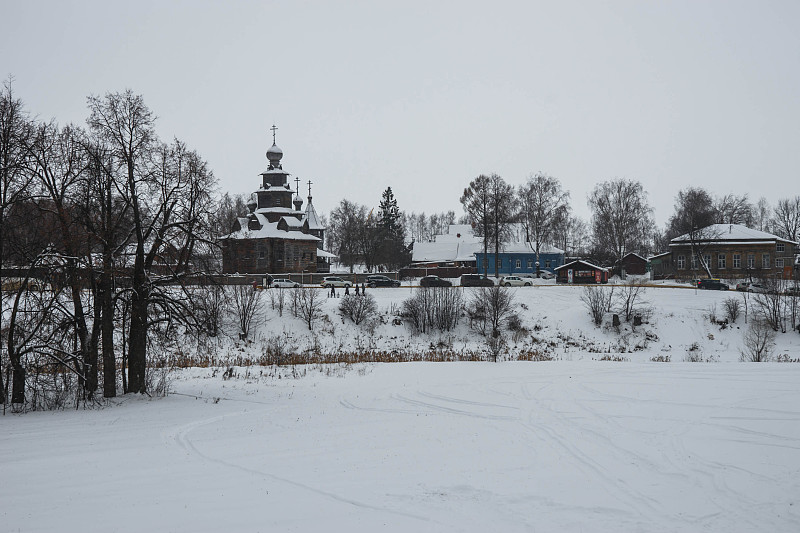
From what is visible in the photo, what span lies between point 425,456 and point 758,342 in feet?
91.8

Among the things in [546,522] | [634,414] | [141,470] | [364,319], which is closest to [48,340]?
[141,470]

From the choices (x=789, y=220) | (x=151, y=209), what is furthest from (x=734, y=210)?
(x=151, y=209)

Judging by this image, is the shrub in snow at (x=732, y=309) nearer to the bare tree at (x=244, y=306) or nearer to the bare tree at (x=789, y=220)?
the bare tree at (x=244, y=306)

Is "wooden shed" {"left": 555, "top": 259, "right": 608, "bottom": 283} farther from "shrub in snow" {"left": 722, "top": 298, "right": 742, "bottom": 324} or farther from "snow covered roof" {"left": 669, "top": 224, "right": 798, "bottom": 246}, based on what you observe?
"shrub in snow" {"left": 722, "top": 298, "right": 742, "bottom": 324}

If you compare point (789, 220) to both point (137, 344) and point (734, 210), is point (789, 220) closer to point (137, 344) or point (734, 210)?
point (734, 210)

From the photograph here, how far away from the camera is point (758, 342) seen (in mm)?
31094

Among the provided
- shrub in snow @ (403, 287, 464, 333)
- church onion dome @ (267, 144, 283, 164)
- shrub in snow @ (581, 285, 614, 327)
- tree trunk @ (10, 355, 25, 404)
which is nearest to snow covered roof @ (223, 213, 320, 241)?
church onion dome @ (267, 144, 283, 164)

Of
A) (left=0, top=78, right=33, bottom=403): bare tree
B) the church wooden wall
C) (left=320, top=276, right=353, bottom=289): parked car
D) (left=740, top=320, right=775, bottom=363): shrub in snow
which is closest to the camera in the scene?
(left=0, top=78, right=33, bottom=403): bare tree

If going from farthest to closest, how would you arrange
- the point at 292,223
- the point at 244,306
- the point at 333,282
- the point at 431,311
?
the point at 292,223 → the point at 333,282 → the point at 431,311 → the point at 244,306

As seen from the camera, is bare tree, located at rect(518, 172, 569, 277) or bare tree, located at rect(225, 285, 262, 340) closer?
bare tree, located at rect(225, 285, 262, 340)

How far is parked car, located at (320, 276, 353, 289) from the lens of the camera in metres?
47.2

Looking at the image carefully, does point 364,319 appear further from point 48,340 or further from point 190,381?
point 48,340

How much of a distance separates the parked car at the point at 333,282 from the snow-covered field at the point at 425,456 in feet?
88.9

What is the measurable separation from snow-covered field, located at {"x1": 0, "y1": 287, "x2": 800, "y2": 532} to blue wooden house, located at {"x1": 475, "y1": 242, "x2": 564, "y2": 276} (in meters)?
51.7
